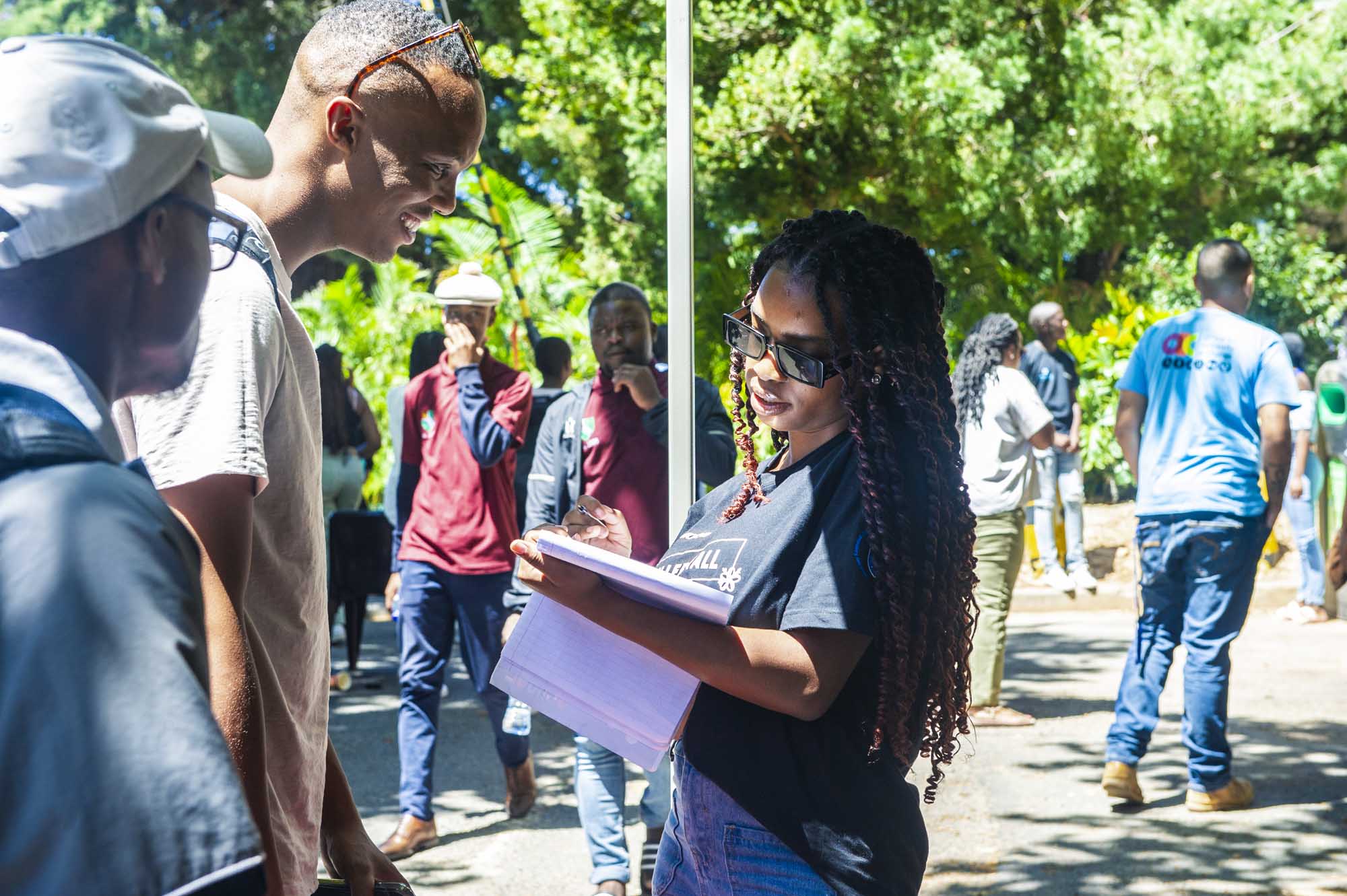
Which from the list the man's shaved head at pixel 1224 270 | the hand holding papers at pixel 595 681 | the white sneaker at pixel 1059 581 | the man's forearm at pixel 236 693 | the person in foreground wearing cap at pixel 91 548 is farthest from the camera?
the white sneaker at pixel 1059 581

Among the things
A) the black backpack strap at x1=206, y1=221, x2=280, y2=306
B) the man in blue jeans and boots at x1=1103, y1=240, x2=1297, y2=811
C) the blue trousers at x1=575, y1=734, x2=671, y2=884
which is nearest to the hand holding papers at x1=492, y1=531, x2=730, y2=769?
the black backpack strap at x1=206, y1=221, x2=280, y2=306

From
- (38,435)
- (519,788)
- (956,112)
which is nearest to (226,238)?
(38,435)

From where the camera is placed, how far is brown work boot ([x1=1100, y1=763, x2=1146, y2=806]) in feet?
19.2

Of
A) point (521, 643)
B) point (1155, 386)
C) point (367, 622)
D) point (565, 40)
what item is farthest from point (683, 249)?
point (565, 40)

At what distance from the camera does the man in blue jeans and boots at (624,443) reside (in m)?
5.16

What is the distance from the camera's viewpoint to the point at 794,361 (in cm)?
236

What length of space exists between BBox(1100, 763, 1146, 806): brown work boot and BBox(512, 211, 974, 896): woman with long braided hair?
150 inches

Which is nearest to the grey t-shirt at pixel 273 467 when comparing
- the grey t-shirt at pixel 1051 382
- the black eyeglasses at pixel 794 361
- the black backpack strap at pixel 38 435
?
the black backpack strap at pixel 38 435

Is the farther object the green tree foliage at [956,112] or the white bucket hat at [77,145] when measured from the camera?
the green tree foliage at [956,112]

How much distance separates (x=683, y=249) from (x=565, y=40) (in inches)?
498

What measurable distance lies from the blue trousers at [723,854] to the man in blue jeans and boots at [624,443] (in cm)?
264

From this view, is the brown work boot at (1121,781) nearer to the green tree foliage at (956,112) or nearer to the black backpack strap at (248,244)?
the black backpack strap at (248,244)

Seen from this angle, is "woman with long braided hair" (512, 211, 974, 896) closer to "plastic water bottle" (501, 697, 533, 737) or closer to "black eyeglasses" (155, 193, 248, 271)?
"black eyeglasses" (155, 193, 248, 271)

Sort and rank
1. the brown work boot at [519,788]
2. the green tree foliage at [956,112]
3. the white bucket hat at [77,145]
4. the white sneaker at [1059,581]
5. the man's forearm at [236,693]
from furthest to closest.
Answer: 1. the green tree foliage at [956,112]
2. the white sneaker at [1059,581]
3. the brown work boot at [519,788]
4. the man's forearm at [236,693]
5. the white bucket hat at [77,145]
